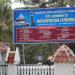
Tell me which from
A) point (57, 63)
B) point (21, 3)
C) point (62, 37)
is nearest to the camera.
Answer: point (57, 63)

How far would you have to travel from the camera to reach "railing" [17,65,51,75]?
1598 centimetres

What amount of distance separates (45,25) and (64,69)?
10.9 ft

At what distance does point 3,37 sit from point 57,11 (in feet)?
61.2

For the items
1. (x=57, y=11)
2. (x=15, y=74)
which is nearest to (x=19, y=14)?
(x=57, y=11)

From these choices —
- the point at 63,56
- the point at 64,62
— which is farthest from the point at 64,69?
the point at 63,56

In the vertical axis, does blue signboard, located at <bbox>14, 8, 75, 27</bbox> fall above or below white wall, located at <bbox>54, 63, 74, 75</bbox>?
above

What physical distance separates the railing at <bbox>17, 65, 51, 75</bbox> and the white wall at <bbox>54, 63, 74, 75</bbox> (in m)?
1.06

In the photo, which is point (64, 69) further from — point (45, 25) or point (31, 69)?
point (45, 25)

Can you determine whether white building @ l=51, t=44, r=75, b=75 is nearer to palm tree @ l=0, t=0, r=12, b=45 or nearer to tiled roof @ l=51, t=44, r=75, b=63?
tiled roof @ l=51, t=44, r=75, b=63

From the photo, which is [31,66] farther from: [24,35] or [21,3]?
[21,3]

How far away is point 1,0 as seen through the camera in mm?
37344

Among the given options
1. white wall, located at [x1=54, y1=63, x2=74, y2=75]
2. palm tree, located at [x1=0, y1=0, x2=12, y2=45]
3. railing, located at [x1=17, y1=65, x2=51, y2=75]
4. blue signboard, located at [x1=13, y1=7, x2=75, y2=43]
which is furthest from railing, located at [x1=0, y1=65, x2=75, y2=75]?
palm tree, located at [x1=0, y1=0, x2=12, y2=45]

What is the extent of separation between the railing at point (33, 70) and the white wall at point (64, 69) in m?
1.06

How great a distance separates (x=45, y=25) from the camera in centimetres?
1755
